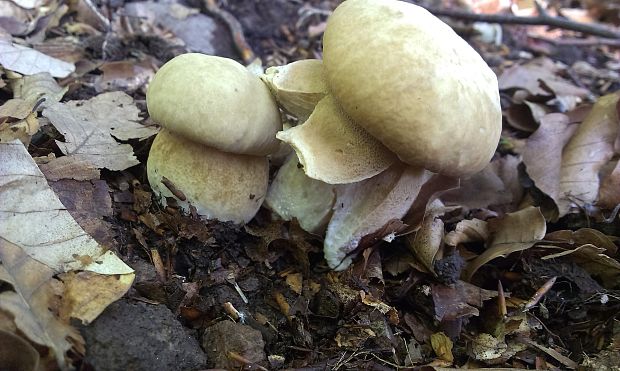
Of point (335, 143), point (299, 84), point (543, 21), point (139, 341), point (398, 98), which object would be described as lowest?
point (543, 21)

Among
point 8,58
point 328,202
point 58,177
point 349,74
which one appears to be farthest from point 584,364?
point 8,58

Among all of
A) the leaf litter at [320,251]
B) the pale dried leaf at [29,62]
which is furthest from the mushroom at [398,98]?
the pale dried leaf at [29,62]

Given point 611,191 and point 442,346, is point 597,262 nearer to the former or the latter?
point 611,191

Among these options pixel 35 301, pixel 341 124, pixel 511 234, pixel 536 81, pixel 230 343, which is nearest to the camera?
pixel 35 301

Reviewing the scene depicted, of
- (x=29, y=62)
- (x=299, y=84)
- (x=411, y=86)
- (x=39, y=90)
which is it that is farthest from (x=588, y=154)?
(x=29, y=62)

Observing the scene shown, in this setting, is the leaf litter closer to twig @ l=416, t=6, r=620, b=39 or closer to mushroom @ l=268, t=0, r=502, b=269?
mushroom @ l=268, t=0, r=502, b=269

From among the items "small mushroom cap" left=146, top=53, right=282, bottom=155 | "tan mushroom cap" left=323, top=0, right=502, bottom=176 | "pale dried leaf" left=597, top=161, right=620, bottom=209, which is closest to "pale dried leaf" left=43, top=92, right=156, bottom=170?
"small mushroom cap" left=146, top=53, right=282, bottom=155
